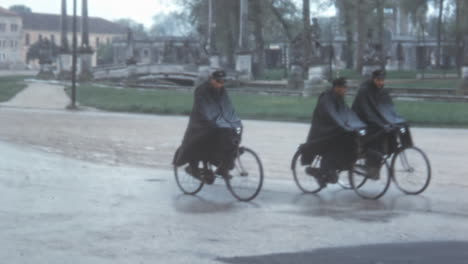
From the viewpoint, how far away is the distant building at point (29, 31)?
154250 millimetres

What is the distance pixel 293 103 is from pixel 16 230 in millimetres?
26327

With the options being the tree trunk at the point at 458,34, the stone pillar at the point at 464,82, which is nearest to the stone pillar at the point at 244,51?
the tree trunk at the point at 458,34

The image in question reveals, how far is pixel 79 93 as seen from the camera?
48.0 metres

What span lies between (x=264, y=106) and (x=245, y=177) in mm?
22638

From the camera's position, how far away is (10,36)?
155 meters

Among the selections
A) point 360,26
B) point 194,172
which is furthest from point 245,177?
point 360,26

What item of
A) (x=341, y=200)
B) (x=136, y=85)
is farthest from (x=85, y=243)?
(x=136, y=85)

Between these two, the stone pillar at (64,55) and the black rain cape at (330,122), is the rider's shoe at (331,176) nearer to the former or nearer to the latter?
the black rain cape at (330,122)

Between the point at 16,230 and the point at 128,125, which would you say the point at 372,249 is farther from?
the point at 128,125

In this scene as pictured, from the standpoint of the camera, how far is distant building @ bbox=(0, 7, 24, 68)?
154m

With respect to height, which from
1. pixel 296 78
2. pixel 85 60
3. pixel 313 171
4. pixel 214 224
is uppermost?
pixel 85 60

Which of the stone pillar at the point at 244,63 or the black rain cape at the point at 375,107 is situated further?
the stone pillar at the point at 244,63

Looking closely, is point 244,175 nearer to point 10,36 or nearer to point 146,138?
point 146,138

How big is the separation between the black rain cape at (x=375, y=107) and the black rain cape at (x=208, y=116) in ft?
5.44
